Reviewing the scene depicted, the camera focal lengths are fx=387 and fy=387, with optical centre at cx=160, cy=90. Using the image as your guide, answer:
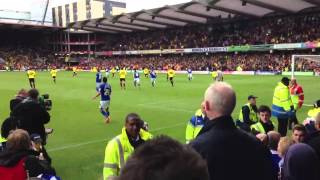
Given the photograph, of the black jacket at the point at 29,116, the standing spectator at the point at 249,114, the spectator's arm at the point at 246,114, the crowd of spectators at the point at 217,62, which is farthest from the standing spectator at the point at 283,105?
the crowd of spectators at the point at 217,62

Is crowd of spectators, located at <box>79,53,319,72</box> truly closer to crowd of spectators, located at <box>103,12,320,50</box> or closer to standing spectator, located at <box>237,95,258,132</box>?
crowd of spectators, located at <box>103,12,320,50</box>

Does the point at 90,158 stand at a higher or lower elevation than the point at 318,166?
lower

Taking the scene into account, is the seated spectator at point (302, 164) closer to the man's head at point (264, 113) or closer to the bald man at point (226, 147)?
the bald man at point (226, 147)

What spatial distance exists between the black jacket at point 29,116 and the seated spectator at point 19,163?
303 centimetres

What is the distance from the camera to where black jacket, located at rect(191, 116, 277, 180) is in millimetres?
2902

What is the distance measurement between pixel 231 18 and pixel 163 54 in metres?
18.4

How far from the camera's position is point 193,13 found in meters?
59.5

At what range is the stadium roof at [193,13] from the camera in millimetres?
51000

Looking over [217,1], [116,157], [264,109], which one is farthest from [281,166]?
[217,1]

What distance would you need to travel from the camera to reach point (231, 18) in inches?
2530

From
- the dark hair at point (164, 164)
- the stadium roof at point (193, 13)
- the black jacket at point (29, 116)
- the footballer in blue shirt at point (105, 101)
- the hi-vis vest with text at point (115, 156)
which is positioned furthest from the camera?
the stadium roof at point (193, 13)

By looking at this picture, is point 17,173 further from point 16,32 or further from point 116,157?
point 16,32

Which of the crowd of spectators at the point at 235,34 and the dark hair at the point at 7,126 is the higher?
the crowd of spectators at the point at 235,34

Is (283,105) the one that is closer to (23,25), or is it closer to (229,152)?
(229,152)
